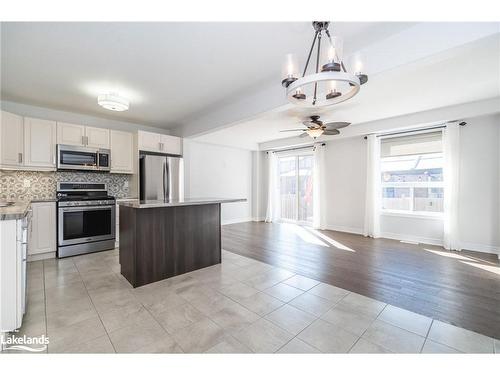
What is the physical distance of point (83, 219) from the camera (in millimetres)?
3707

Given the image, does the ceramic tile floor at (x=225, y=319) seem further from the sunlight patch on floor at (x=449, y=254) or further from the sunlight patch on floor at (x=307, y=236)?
the sunlight patch on floor at (x=449, y=254)

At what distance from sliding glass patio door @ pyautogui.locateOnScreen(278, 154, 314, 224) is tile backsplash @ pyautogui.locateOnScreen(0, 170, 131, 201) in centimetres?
489

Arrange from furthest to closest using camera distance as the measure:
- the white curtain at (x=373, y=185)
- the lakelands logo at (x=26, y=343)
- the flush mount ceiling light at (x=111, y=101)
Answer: the white curtain at (x=373, y=185), the flush mount ceiling light at (x=111, y=101), the lakelands logo at (x=26, y=343)

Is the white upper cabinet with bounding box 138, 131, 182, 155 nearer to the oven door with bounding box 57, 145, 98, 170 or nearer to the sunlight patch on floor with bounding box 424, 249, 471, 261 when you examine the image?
the oven door with bounding box 57, 145, 98, 170

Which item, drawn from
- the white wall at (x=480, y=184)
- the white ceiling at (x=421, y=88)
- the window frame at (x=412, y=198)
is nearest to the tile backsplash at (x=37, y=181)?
the white ceiling at (x=421, y=88)

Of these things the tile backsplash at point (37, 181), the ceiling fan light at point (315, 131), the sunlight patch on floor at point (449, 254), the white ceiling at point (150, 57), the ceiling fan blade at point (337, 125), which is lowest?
the sunlight patch on floor at point (449, 254)

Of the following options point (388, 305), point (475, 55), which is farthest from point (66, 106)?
point (475, 55)

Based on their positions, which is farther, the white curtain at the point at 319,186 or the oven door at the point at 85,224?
the white curtain at the point at 319,186

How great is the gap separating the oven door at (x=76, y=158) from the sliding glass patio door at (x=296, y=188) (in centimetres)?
514

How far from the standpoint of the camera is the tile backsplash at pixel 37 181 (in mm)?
3586

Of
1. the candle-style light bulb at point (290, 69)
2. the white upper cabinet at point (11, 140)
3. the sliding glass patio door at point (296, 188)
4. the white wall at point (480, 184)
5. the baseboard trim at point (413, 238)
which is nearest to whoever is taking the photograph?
the candle-style light bulb at point (290, 69)

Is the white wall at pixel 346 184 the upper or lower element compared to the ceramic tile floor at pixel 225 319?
upper

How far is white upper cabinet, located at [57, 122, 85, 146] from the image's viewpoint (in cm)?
378

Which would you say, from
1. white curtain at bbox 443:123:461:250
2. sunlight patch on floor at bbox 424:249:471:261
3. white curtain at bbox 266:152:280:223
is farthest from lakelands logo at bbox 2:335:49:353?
white curtain at bbox 266:152:280:223
